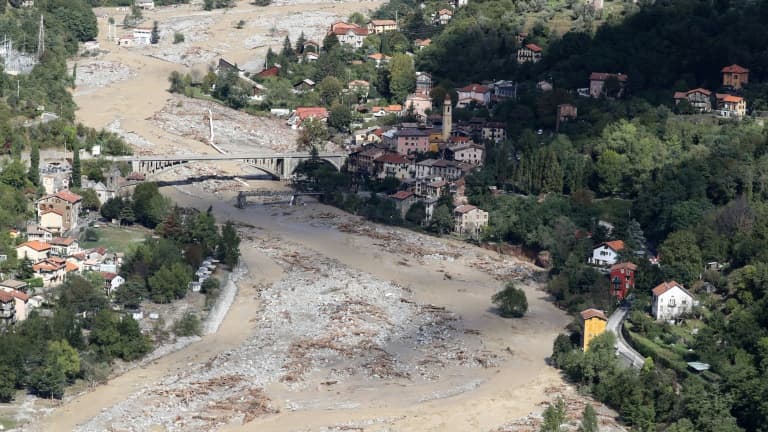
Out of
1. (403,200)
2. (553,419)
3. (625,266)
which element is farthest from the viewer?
(403,200)

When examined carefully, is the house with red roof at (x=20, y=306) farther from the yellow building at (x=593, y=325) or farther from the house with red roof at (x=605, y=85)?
the house with red roof at (x=605, y=85)

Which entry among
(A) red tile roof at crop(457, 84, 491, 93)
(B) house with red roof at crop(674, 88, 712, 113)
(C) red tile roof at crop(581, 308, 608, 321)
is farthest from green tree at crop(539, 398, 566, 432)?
(A) red tile roof at crop(457, 84, 491, 93)

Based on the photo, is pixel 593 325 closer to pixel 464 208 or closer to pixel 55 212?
pixel 464 208

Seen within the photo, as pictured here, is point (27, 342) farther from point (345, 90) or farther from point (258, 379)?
point (345, 90)

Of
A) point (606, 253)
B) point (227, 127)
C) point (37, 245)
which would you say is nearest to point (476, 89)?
point (227, 127)

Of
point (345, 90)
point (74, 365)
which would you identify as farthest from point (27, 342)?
point (345, 90)

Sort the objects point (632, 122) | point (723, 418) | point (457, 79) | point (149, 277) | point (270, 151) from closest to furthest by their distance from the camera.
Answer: point (723, 418) < point (149, 277) < point (632, 122) < point (270, 151) < point (457, 79)
